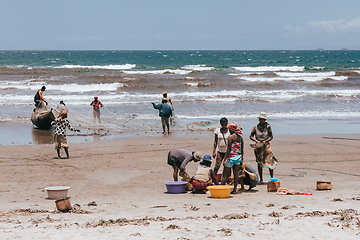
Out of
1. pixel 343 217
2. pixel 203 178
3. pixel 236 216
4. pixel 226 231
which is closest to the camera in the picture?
pixel 226 231

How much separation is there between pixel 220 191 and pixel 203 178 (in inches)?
23.0

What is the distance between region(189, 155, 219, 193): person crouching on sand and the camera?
805 centimetres

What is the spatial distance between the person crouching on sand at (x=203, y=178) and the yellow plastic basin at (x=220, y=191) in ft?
1.44

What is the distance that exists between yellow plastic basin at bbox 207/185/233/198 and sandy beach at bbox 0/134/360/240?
0.45 feet

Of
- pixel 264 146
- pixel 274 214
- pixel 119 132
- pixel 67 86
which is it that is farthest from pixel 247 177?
pixel 67 86

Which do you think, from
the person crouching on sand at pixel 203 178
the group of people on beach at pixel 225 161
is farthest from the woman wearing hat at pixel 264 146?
the person crouching on sand at pixel 203 178

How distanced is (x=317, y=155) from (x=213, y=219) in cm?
682

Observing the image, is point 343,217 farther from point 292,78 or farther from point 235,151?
point 292,78

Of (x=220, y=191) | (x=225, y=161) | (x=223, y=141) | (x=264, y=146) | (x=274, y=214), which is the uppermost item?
(x=223, y=141)

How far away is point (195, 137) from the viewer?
47.8ft

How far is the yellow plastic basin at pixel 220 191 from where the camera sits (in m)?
7.54

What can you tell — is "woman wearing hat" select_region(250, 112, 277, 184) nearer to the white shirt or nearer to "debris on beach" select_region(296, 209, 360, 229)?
the white shirt

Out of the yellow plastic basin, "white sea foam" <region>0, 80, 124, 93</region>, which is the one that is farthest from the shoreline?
"white sea foam" <region>0, 80, 124, 93</region>

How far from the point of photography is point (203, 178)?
809 centimetres
